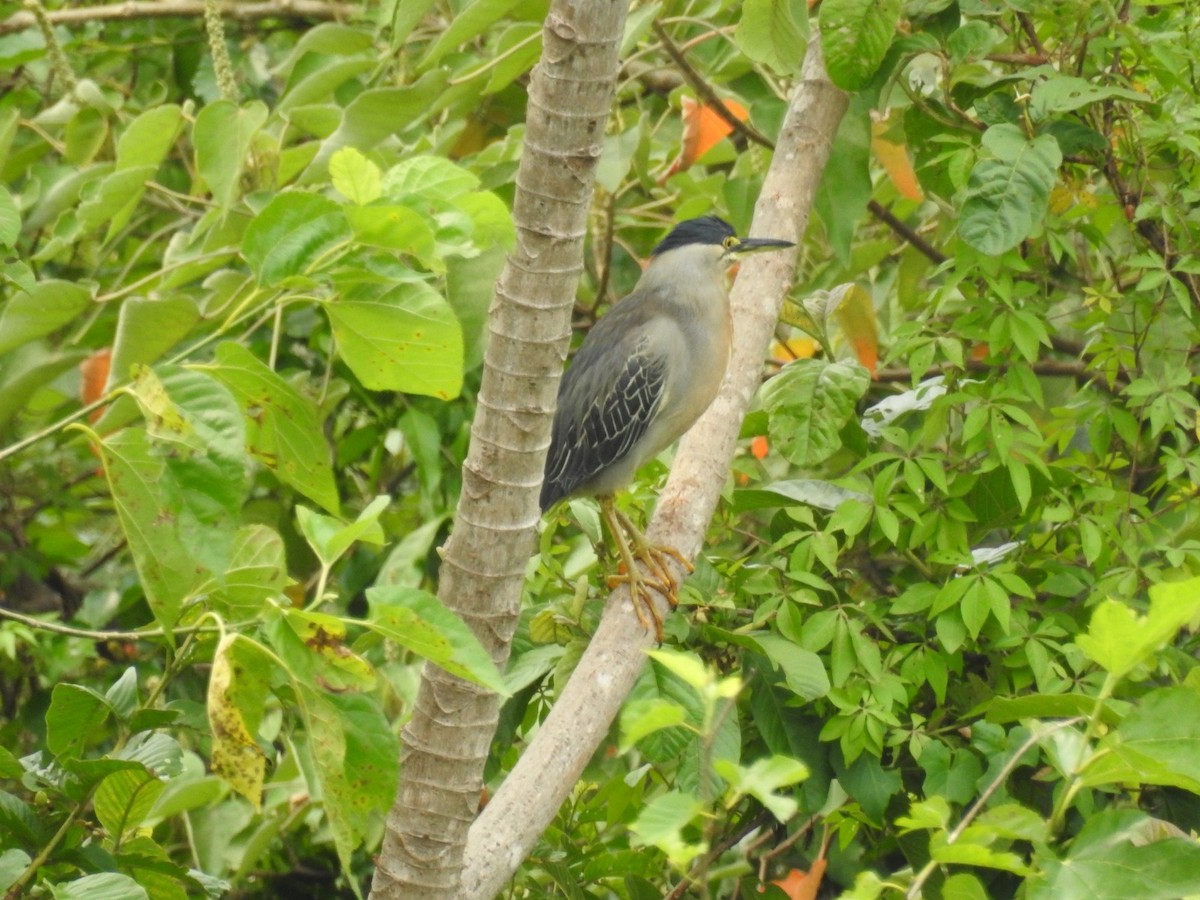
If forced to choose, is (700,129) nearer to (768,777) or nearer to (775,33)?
(775,33)

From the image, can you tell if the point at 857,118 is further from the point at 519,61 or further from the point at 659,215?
the point at 659,215

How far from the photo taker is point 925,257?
12.1ft

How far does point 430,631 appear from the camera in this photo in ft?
5.23

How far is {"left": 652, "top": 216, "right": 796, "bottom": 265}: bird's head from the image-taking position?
3414 mm

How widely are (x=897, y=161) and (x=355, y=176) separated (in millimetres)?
2086

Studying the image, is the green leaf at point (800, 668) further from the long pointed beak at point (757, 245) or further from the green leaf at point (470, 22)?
the green leaf at point (470, 22)

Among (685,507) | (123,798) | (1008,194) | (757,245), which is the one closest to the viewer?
(123,798)

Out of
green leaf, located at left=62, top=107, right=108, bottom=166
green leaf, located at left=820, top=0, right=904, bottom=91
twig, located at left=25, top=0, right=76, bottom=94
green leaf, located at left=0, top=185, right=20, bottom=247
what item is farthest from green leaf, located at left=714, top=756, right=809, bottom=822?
green leaf, located at left=62, top=107, right=108, bottom=166

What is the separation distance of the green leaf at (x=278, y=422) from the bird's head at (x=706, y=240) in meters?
1.62

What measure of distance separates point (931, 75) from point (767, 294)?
612mm

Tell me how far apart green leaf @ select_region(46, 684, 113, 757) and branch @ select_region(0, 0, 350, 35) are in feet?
9.91

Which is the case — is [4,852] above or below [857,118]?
below

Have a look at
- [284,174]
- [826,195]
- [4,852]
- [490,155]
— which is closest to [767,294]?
[826,195]

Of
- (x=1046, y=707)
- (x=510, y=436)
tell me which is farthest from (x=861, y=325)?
(x=510, y=436)
